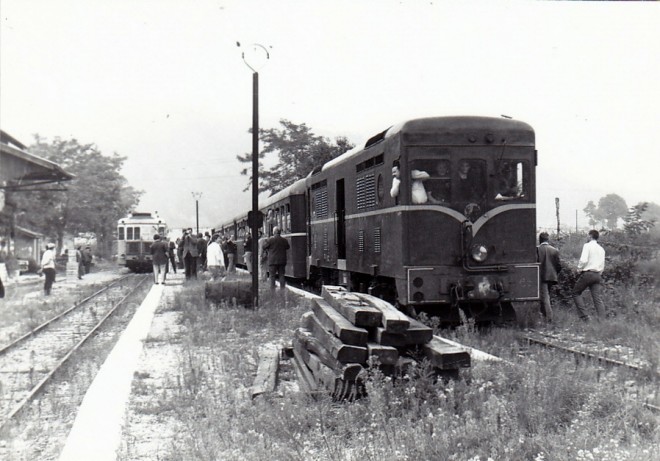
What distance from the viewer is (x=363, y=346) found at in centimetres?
582

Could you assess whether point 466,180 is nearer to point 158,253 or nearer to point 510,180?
point 510,180

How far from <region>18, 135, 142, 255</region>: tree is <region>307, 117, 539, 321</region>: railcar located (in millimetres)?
4164

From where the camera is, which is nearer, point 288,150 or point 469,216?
point 469,216

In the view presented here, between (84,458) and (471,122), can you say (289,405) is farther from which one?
(471,122)

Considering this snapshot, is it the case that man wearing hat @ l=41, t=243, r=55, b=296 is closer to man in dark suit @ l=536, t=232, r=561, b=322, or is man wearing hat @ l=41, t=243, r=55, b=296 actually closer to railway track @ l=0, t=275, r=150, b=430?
railway track @ l=0, t=275, r=150, b=430

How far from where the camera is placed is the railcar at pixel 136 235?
28.2m

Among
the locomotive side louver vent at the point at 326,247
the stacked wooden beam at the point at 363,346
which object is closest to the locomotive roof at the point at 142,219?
the locomotive side louver vent at the point at 326,247

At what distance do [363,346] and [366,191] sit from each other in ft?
20.0

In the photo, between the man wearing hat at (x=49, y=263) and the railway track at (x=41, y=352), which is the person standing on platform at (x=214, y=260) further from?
the man wearing hat at (x=49, y=263)

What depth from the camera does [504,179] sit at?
33.7 feet

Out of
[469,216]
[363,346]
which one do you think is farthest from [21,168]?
[469,216]

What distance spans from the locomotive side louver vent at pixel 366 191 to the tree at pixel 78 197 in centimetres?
472

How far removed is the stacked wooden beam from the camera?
565 cm

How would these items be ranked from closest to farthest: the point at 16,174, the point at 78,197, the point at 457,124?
1. the point at 16,174
2. the point at 78,197
3. the point at 457,124
